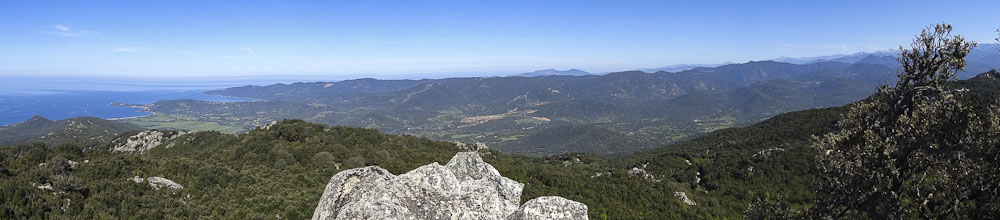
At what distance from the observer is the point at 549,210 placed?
11336 millimetres

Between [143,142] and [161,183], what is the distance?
217 feet

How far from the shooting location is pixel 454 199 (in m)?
12.0

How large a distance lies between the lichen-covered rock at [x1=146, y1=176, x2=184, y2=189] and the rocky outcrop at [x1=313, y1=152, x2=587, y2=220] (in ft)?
71.5

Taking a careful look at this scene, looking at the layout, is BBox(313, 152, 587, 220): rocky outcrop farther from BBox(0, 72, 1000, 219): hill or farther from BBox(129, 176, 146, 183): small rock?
BBox(129, 176, 146, 183): small rock

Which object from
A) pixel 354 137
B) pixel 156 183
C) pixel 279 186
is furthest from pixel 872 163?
pixel 354 137

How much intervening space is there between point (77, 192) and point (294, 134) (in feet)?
137

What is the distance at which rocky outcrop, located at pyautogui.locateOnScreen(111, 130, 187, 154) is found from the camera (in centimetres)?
7254

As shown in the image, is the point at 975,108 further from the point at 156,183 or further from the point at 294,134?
the point at 294,134

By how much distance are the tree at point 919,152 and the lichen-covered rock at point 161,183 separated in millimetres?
35107

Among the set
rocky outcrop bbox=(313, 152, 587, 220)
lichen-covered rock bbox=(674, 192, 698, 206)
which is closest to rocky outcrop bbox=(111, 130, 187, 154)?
rocky outcrop bbox=(313, 152, 587, 220)

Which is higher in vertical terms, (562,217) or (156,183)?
(562,217)

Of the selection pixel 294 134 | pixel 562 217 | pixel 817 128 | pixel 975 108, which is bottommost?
pixel 817 128

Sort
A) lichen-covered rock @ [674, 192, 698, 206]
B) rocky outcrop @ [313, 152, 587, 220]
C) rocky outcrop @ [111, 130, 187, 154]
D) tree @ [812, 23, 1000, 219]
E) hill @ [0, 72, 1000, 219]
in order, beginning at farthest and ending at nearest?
rocky outcrop @ [111, 130, 187, 154]
lichen-covered rock @ [674, 192, 698, 206]
hill @ [0, 72, 1000, 219]
tree @ [812, 23, 1000, 219]
rocky outcrop @ [313, 152, 587, 220]

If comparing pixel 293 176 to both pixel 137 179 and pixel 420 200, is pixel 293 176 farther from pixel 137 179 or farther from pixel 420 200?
pixel 420 200
